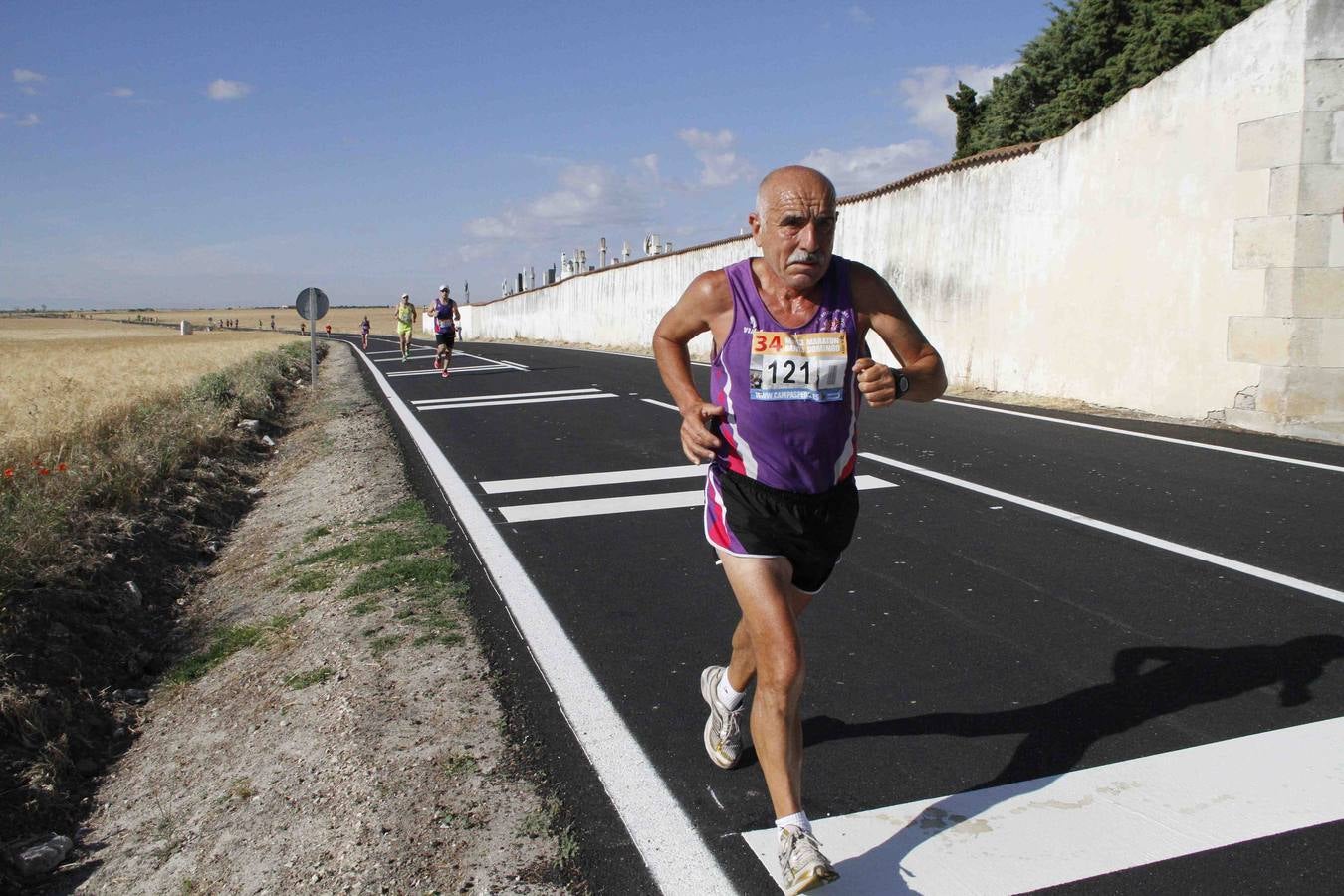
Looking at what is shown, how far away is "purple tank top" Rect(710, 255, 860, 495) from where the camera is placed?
10.1 feet

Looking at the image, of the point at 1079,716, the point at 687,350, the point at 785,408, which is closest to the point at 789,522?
the point at 785,408

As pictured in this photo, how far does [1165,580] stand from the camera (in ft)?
17.7

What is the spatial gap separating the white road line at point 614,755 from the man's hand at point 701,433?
3.45 ft

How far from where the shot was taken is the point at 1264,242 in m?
10.5

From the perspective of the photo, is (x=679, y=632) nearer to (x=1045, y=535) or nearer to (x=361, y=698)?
(x=361, y=698)

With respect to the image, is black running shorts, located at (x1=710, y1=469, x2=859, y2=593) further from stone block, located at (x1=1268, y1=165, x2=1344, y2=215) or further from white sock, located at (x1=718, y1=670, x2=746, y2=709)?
stone block, located at (x1=1268, y1=165, x2=1344, y2=215)

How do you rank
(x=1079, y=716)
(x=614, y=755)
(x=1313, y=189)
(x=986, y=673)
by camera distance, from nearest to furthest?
(x=614, y=755) < (x=1079, y=716) < (x=986, y=673) < (x=1313, y=189)

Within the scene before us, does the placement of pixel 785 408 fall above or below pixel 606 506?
above

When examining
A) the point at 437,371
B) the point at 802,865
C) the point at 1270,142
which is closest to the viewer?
the point at 802,865

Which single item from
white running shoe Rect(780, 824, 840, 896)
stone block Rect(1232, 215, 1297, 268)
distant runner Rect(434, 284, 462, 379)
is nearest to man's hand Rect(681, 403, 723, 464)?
white running shoe Rect(780, 824, 840, 896)

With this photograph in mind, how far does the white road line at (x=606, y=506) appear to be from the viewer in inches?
295

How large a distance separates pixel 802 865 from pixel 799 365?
1.29m

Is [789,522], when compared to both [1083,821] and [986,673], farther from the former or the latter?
[986,673]

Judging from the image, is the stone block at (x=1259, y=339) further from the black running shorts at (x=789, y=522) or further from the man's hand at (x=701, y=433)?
the man's hand at (x=701, y=433)
